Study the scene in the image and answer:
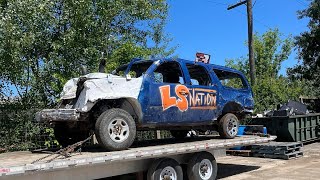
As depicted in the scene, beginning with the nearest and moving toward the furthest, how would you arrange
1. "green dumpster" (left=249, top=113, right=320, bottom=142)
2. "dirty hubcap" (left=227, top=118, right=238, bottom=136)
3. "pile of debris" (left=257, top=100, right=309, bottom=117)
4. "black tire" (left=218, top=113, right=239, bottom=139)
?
"black tire" (left=218, top=113, right=239, bottom=139), "dirty hubcap" (left=227, top=118, right=238, bottom=136), "green dumpster" (left=249, top=113, right=320, bottom=142), "pile of debris" (left=257, top=100, right=309, bottom=117)

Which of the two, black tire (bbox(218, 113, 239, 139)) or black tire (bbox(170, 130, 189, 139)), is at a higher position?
black tire (bbox(218, 113, 239, 139))

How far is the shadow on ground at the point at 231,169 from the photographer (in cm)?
991

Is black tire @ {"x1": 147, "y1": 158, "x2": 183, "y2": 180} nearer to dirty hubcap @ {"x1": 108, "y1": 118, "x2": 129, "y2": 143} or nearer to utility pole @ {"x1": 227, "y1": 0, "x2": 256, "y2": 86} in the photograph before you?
dirty hubcap @ {"x1": 108, "y1": 118, "x2": 129, "y2": 143}

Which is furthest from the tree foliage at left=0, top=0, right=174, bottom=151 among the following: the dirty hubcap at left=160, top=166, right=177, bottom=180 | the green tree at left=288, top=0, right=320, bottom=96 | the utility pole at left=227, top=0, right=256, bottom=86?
the green tree at left=288, top=0, right=320, bottom=96

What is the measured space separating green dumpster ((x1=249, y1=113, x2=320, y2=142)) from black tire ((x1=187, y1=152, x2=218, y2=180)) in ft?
22.8

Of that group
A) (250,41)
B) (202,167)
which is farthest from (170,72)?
(250,41)

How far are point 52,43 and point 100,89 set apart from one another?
509 cm

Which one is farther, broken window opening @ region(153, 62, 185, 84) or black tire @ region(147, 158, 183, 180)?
broken window opening @ region(153, 62, 185, 84)

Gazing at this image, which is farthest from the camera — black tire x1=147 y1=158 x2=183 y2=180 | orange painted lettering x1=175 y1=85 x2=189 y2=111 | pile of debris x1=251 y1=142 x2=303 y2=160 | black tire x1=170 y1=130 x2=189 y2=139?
pile of debris x1=251 y1=142 x2=303 y2=160

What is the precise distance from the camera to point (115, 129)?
22.6ft

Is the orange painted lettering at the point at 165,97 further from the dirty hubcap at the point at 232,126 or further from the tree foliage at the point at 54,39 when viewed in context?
the tree foliage at the point at 54,39

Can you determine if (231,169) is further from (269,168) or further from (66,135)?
(66,135)

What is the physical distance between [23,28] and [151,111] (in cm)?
521

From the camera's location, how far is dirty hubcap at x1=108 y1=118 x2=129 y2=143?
6834mm
